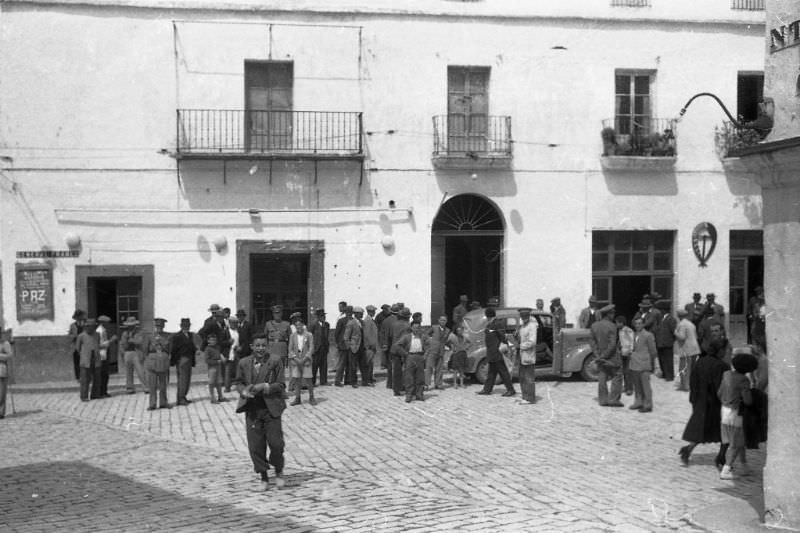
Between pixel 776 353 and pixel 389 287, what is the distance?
14380 mm

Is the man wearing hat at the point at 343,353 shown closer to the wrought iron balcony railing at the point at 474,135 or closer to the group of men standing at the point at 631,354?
the group of men standing at the point at 631,354

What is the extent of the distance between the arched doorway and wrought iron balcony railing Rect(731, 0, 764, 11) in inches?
305

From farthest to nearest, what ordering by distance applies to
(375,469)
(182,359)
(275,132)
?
(275,132), (182,359), (375,469)

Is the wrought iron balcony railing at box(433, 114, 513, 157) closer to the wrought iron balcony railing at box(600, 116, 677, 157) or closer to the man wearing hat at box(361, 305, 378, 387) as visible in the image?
the wrought iron balcony railing at box(600, 116, 677, 157)

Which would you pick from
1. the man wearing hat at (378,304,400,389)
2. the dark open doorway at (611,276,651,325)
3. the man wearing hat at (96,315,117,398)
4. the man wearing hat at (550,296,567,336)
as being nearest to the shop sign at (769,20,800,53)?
the man wearing hat at (378,304,400,389)

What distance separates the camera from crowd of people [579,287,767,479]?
10539 millimetres

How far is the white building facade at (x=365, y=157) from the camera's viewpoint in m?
21.2

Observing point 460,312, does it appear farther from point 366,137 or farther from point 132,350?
point 132,350

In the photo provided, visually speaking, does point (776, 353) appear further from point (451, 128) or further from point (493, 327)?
point (451, 128)

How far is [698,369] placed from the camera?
11.1 metres

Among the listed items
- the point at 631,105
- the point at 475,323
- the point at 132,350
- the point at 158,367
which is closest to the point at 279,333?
the point at 158,367

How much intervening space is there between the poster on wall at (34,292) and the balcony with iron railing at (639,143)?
43.3 feet

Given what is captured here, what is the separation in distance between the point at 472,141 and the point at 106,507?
14910 mm

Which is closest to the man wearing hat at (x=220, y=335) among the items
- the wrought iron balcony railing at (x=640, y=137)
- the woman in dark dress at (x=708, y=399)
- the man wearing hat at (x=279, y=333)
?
the man wearing hat at (x=279, y=333)
